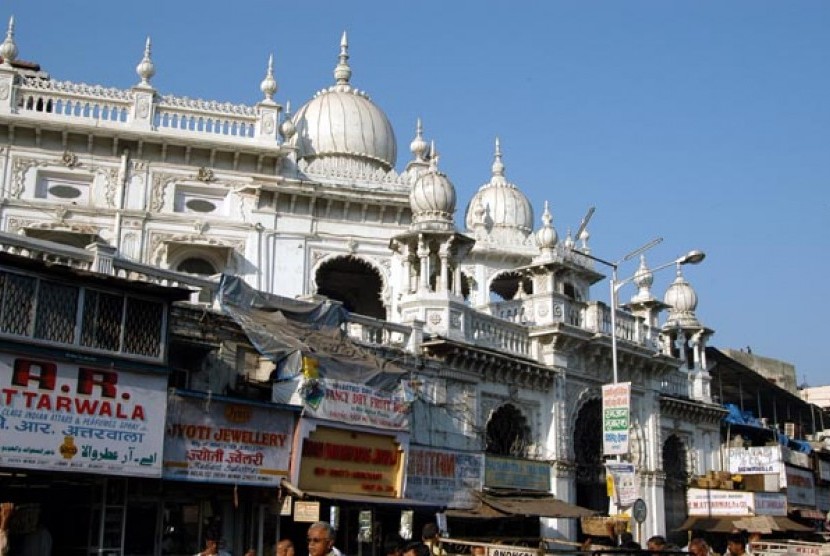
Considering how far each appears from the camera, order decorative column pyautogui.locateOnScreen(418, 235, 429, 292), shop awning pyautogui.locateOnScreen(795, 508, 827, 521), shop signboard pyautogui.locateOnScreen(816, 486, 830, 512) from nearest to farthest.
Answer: decorative column pyautogui.locateOnScreen(418, 235, 429, 292)
shop awning pyautogui.locateOnScreen(795, 508, 827, 521)
shop signboard pyautogui.locateOnScreen(816, 486, 830, 512)

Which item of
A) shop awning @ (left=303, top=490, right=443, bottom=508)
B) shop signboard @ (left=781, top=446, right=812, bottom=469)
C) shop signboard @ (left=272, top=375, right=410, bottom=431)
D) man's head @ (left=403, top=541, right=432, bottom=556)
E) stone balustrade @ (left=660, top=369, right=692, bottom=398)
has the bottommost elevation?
man's head @ (left=403, top=541, right=432, bottom=556)

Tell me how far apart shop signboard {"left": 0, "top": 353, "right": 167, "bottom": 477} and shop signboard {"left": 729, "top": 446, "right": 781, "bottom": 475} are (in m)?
23.2

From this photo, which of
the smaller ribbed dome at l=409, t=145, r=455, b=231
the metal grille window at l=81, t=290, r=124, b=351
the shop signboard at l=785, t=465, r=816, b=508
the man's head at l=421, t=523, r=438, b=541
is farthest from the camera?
the shop signboard at l=785, t=465, r=816, b=508

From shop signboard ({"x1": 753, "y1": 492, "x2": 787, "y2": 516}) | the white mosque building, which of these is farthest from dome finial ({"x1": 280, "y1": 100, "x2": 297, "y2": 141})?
shop signboard ({"x1": 753, "y1": 492, "x2": 787, "y2": 516})

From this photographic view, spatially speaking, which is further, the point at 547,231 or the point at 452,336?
the point at 547,231

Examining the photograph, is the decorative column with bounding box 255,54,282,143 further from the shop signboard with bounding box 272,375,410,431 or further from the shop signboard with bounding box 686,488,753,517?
the shop signboard with bounding box 686,488,753,517

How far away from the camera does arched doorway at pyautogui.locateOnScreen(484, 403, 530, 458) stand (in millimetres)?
25391

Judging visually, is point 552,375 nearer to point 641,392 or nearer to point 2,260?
point 641,392

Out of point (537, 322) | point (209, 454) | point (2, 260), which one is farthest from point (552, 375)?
point (2, 260)

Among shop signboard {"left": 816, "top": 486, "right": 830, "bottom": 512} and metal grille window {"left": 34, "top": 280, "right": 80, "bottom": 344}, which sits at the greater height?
metal grille window {"left": 34, "top": 280, "right": 80, "bottom": 344}

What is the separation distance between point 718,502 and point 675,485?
1.33 meters

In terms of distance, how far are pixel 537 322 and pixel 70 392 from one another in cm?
1387

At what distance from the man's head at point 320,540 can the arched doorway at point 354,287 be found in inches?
857

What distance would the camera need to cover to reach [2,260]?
50.0 feet
